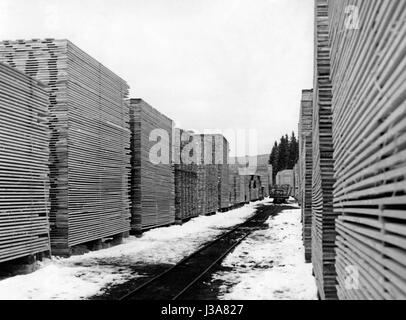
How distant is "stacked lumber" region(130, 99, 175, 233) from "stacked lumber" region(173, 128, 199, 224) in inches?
47.2

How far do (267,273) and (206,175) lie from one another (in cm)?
2341

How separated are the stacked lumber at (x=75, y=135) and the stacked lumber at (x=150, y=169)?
2.87 m

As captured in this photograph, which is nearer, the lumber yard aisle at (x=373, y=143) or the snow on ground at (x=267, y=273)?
the lumber yard aisle at (x=373, y=143)

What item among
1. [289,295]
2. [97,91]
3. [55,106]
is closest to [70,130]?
[55,106]

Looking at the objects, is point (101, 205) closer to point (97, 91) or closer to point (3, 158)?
point (97, 91)

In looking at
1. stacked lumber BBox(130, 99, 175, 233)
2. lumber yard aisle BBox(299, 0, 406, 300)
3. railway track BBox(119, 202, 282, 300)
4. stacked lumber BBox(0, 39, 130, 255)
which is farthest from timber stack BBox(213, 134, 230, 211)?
lumber yard aisle BBox(299, 0, 406, 300)

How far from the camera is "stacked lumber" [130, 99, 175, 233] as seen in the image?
18.6 metres

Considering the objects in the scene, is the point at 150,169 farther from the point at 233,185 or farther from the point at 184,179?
the point at 233,185

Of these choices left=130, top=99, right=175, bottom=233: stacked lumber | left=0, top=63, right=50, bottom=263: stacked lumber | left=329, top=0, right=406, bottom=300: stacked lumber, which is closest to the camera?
left=329, top=0, right=406, bottom=300: stacked lumber

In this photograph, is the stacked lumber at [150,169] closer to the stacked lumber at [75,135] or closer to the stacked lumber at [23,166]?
the stacked lumber at [75,135]

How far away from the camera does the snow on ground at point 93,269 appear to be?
8609 millimetres
